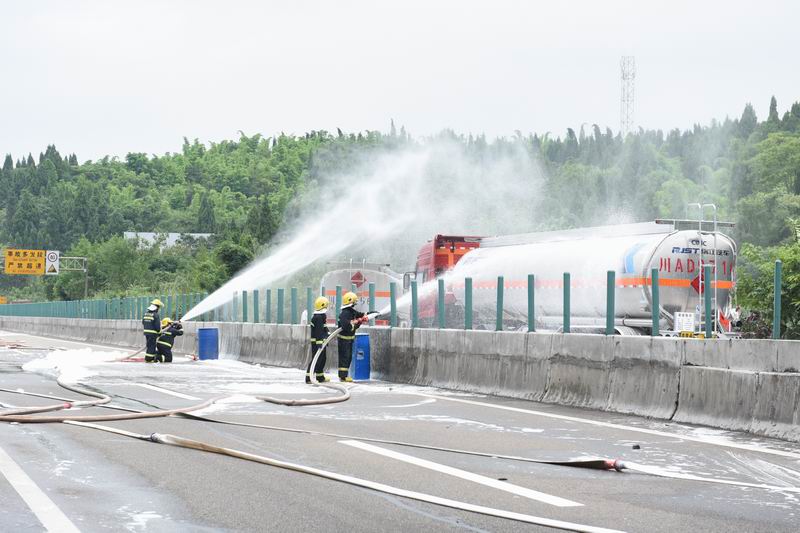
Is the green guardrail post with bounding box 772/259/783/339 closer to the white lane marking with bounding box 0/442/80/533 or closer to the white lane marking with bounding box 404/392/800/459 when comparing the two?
the white lane marking with bounding box 404/392/800/459

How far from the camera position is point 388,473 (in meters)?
9.00

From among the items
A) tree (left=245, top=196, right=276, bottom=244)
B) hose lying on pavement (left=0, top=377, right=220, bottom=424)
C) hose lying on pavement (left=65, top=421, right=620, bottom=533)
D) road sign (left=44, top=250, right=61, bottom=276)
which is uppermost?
tree (left=245, top=196, right=276, bottom=244)

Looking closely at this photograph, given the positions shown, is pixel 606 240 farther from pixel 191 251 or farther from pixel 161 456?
pixel 191 251

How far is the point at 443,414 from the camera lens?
14.5 metres

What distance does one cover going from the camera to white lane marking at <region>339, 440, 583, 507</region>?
25.6 feet

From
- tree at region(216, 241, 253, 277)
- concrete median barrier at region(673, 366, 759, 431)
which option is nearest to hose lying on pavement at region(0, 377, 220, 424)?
concrete median barrier at region(673, 366, 759, 431)

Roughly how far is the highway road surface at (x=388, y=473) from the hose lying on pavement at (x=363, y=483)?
0.7 inches

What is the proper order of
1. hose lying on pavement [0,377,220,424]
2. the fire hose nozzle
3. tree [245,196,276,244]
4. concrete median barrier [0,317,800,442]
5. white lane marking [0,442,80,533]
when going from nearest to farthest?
1. white lane marking [0,442,80,533]
2. the fire hose nozzle
3. concrete median barrier [0,317,800,442]
4. hose lying on pavement [0,377,220,424]
5. tree [245,196,276,244]

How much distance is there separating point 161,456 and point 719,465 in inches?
179

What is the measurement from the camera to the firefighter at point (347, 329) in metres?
21.3

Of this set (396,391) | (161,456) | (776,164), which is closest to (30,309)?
(396,391)

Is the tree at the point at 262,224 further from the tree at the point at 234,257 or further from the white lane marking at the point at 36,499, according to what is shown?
the white lane marking at the point at 36,499

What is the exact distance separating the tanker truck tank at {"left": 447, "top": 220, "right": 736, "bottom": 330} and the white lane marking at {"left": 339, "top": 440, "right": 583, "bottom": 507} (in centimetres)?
1642

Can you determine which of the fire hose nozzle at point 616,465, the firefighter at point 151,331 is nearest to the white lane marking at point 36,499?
the fire hose nozzle at point 616,465
